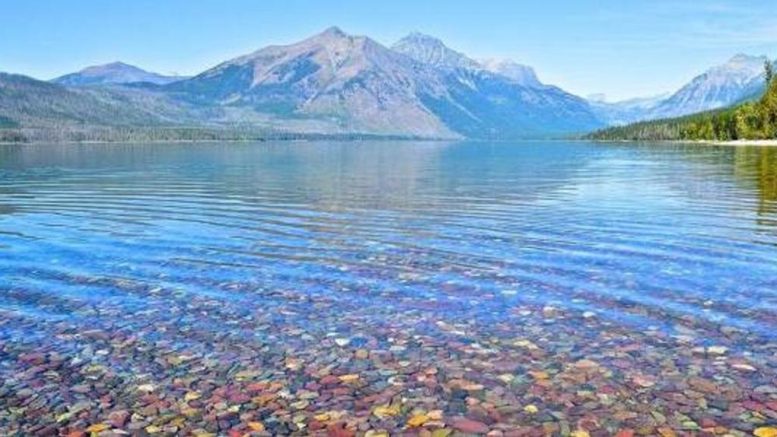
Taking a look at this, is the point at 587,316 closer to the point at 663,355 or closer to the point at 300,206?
the point at 663,355

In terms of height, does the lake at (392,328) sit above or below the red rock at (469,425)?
above

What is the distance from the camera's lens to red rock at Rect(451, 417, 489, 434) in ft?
44.6

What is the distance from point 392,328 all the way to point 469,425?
6.52m

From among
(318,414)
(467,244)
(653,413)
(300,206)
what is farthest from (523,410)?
(300,206)

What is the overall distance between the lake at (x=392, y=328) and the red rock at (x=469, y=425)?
0.06 m

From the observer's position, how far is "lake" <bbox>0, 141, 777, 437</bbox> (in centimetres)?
1445

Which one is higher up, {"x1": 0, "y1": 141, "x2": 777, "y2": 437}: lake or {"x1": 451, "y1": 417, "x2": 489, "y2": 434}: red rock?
{"x1": 0, "y1": 141, "x2": 777, "y2": 437}: lake

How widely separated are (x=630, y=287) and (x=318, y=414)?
13958 mm

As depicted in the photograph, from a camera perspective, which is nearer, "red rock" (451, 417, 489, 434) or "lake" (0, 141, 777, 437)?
"red rock" (451, 417, 489, 434)

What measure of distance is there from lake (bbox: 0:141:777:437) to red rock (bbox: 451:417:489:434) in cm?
6

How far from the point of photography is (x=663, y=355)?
57.7 ft

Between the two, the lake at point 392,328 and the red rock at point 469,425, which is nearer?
the red rock at point 469,425

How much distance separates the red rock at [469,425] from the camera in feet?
44.6

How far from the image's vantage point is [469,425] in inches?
545
